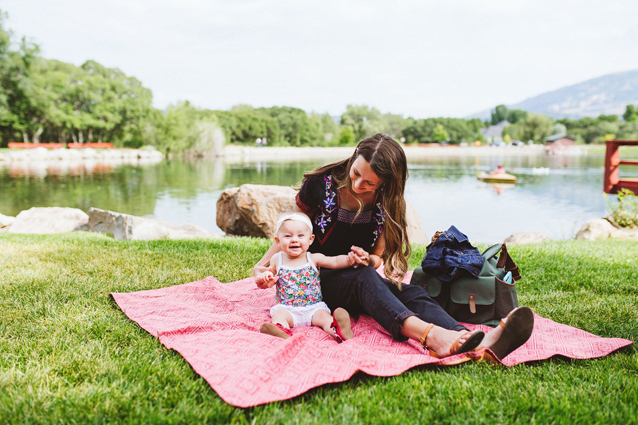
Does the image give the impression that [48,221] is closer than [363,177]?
No

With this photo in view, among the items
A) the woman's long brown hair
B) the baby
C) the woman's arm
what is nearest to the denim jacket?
the woman's long brown hair

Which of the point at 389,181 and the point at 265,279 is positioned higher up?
the point at 389,181

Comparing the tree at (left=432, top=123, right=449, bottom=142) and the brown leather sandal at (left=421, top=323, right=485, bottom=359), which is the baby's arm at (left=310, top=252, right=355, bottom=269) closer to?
the brown leather sandal at (left=421, top=323, right=485, bottom=359)

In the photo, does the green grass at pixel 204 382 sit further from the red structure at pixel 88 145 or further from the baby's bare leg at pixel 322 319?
the red structure at pixel 88 145

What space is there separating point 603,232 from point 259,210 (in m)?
6.80

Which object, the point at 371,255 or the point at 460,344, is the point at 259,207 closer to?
the point at 371,255

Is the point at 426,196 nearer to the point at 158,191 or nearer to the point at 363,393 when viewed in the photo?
the point at 158,191

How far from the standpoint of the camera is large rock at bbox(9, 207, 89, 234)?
9.02 metres

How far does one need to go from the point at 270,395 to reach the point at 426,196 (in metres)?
17.8

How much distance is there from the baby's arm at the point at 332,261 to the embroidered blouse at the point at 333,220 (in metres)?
0.18

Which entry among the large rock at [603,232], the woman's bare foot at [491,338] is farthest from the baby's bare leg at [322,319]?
the large rock at [603,232]

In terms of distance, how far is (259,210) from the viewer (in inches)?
301

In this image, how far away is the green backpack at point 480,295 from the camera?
10.4 feet

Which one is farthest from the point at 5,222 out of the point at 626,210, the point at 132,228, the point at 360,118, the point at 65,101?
the point at 360,118
